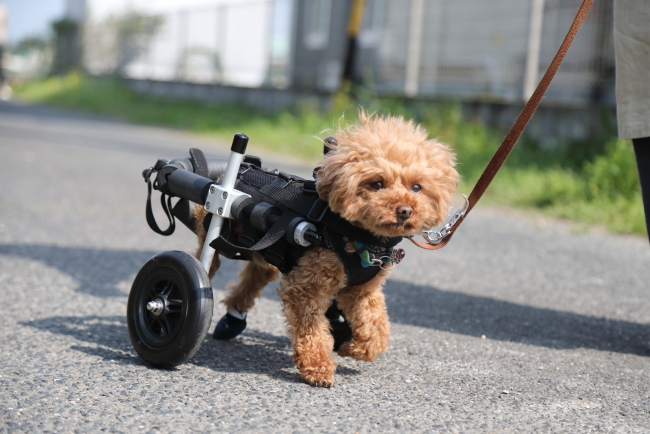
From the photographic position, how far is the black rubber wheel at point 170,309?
2.65 m

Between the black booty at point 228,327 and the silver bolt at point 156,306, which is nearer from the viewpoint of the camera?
the silver bolt at point 156,306

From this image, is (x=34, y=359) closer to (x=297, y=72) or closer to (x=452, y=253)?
(x=452, y=253)

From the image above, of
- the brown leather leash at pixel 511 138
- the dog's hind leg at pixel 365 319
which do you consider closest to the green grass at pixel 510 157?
the brown leather leash at pixel 511 138

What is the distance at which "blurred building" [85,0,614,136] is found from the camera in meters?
9.47

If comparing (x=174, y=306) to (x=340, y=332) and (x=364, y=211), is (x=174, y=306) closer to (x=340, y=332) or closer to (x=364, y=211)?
(x=340, y=332)

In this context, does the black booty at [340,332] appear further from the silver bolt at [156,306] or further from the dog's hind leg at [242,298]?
the silver bolt at [156,306]

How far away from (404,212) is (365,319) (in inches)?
23.8

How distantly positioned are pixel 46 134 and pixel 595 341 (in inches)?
453

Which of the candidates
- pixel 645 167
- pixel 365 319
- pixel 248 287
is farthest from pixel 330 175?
pixel 645 167

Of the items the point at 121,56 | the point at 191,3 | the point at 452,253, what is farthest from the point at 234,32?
the point at 452,253

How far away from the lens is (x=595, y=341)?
3623 mm

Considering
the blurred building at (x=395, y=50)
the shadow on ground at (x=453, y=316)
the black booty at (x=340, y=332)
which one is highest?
the blurred building at (x=395, y=50)

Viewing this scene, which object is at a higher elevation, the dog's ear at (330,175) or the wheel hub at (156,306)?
the dog's ear at (330,175)

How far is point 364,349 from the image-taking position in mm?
2820
